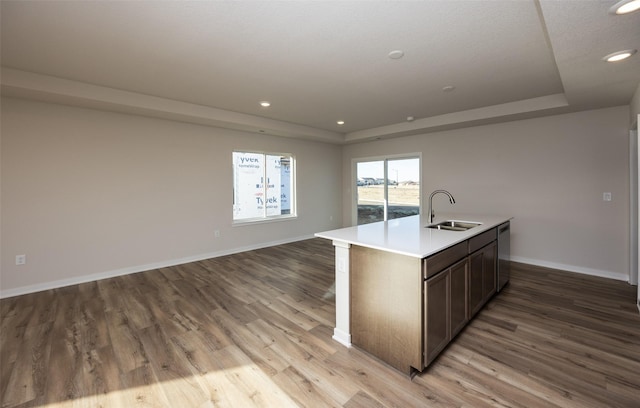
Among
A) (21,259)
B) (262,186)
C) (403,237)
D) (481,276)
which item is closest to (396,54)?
(403,237)

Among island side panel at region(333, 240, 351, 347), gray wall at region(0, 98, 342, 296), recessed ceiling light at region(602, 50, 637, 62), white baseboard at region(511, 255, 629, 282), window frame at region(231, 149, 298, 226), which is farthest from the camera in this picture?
window frame at region(231, 149, 298, 226)

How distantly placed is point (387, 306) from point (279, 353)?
0.96 metres

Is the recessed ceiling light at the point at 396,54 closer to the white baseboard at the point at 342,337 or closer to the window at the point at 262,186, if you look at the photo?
the white baseboard at the point at 342,337

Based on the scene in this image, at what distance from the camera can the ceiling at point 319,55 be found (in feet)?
6.34

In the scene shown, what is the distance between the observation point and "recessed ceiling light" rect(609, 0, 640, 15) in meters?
1.56

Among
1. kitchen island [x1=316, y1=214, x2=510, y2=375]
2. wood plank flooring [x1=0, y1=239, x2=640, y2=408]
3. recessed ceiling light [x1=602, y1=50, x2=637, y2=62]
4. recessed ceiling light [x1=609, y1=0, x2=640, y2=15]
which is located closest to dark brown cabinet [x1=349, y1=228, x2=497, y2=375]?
kitchen island [x1=316, y1=214, x2=510, y2=375]

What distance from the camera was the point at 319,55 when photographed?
2615 millimetres

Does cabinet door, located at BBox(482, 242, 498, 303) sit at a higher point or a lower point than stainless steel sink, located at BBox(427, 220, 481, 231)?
lower

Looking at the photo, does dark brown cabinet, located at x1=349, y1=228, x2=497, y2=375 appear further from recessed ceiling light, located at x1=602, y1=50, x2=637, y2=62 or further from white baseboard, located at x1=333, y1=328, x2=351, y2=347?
recessed ceiling light, located at x1=602, y1=50, x2=637, y2=62

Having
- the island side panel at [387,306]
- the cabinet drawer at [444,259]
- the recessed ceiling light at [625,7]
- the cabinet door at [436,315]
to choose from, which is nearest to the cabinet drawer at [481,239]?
the cabinet drawer at [444,259]

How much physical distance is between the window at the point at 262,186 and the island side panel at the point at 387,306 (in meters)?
3.78

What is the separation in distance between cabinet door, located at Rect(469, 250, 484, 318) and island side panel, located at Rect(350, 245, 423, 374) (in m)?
0.94

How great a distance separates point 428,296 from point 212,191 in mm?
4252

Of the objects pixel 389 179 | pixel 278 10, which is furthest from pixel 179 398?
pixel 389 179
